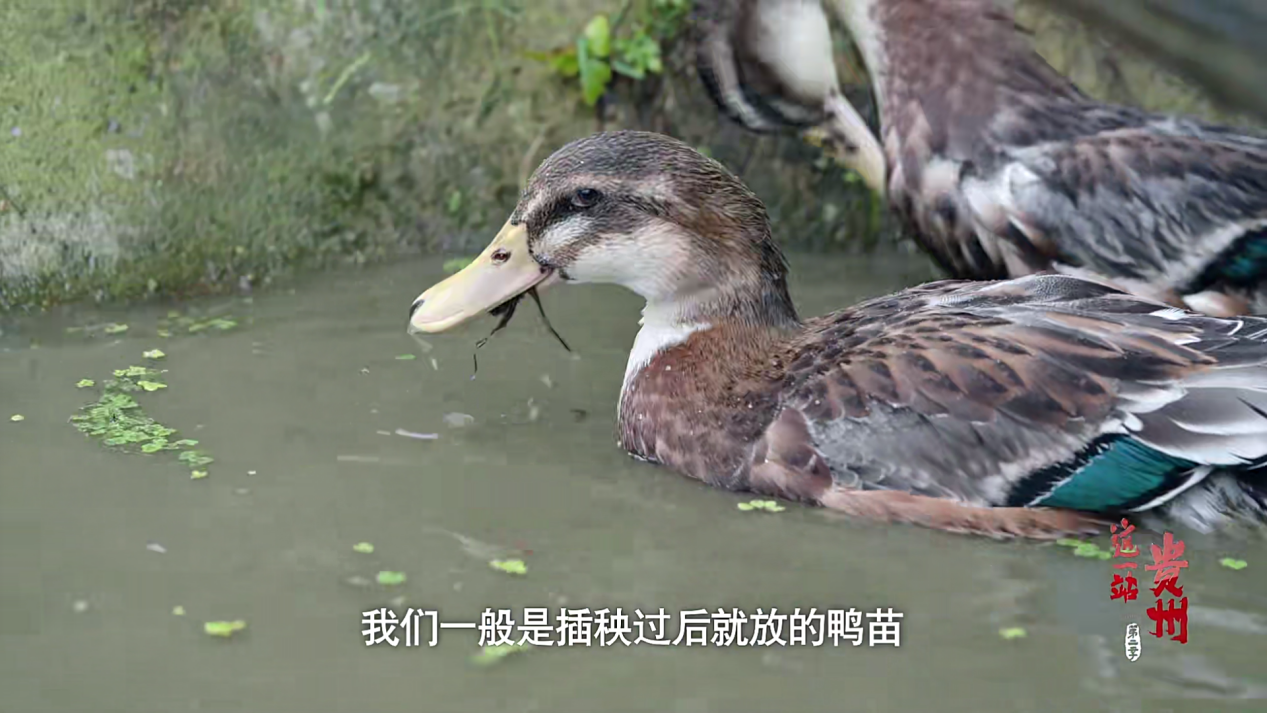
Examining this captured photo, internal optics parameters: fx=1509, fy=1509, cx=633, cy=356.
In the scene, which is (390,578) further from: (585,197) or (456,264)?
(456,264)

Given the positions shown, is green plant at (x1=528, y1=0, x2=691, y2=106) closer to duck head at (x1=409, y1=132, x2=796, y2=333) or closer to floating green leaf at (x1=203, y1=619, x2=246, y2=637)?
duck head at (x1=409, y1=132, x2=796, y2=333)

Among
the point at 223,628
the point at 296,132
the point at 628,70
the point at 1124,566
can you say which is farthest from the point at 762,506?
the point at 296,132

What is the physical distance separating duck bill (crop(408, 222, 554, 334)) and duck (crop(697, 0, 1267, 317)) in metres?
1.98

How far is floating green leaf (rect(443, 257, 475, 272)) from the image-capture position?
722 centimetres

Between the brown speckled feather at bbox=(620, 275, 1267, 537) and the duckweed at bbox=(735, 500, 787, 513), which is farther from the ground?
the brown speckled feather at bbox=(620, 275, 1267, 537)

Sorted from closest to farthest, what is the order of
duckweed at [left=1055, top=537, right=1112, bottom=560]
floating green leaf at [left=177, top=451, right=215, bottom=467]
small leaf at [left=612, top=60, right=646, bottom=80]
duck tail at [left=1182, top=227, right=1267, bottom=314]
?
duckweed at [left=1055, top=537, right=1112, bottom=560], floating green leaf at [left=177, top=451, right=215, bottom=467], duck tail at [left=1182, top=227, right=1267, bottom=314], small leaf at [left=612, top=60, right=646, bottom=80]

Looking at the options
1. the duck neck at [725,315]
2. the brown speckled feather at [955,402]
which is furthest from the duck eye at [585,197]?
the brown speckled feather at [955,402]

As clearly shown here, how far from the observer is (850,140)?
700 centimetres

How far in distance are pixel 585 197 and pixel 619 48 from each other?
104 inches

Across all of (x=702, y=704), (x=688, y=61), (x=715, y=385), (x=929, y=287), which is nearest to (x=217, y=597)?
(x=702, y=704)

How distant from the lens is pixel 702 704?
11.7 feet

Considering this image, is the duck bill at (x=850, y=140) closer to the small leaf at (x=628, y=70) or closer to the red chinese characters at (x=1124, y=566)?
the small leaf at (x=628, y=70)

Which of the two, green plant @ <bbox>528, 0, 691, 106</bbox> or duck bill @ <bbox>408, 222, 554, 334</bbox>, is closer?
duck bill @ <bbox>408, 222, 554, 334</bbox>
